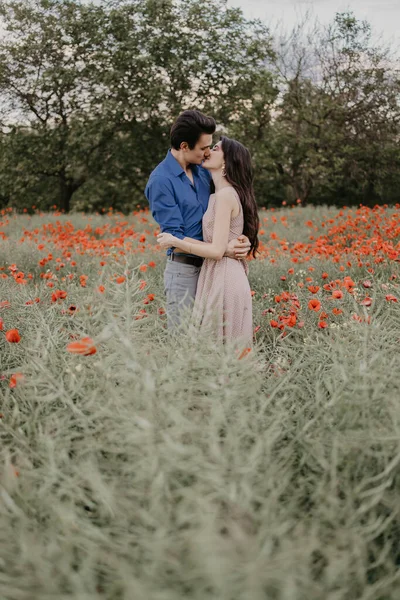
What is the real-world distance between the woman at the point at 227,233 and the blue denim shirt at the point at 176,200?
3.7 inches

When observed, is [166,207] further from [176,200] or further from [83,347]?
[83,347]

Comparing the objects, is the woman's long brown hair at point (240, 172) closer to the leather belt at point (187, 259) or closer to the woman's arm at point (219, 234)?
the woman's arm at point (219, 234)

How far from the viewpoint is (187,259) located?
10.9ft

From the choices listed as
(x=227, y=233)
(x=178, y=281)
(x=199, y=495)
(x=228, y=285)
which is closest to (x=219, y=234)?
(x=227, y=233)

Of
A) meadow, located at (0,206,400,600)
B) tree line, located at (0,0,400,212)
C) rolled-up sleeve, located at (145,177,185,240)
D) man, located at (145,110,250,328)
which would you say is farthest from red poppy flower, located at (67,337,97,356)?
tree line, located at (0,0,400,212)

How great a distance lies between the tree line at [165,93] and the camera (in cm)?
1559

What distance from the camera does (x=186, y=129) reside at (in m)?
3.13

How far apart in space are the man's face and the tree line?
1262 centimetres

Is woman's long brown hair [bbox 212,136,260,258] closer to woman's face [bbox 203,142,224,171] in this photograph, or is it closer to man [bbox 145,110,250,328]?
woman's face [bbox 203,142,224,171]

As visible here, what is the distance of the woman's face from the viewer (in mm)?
3166

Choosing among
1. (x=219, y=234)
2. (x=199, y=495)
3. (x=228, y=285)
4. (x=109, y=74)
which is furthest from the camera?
(x=109, y=74)

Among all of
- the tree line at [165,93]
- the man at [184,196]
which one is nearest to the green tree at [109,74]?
the tree line at [165,93]

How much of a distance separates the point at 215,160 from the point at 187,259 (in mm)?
612

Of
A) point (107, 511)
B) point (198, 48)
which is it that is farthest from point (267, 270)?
point (198, 48)
